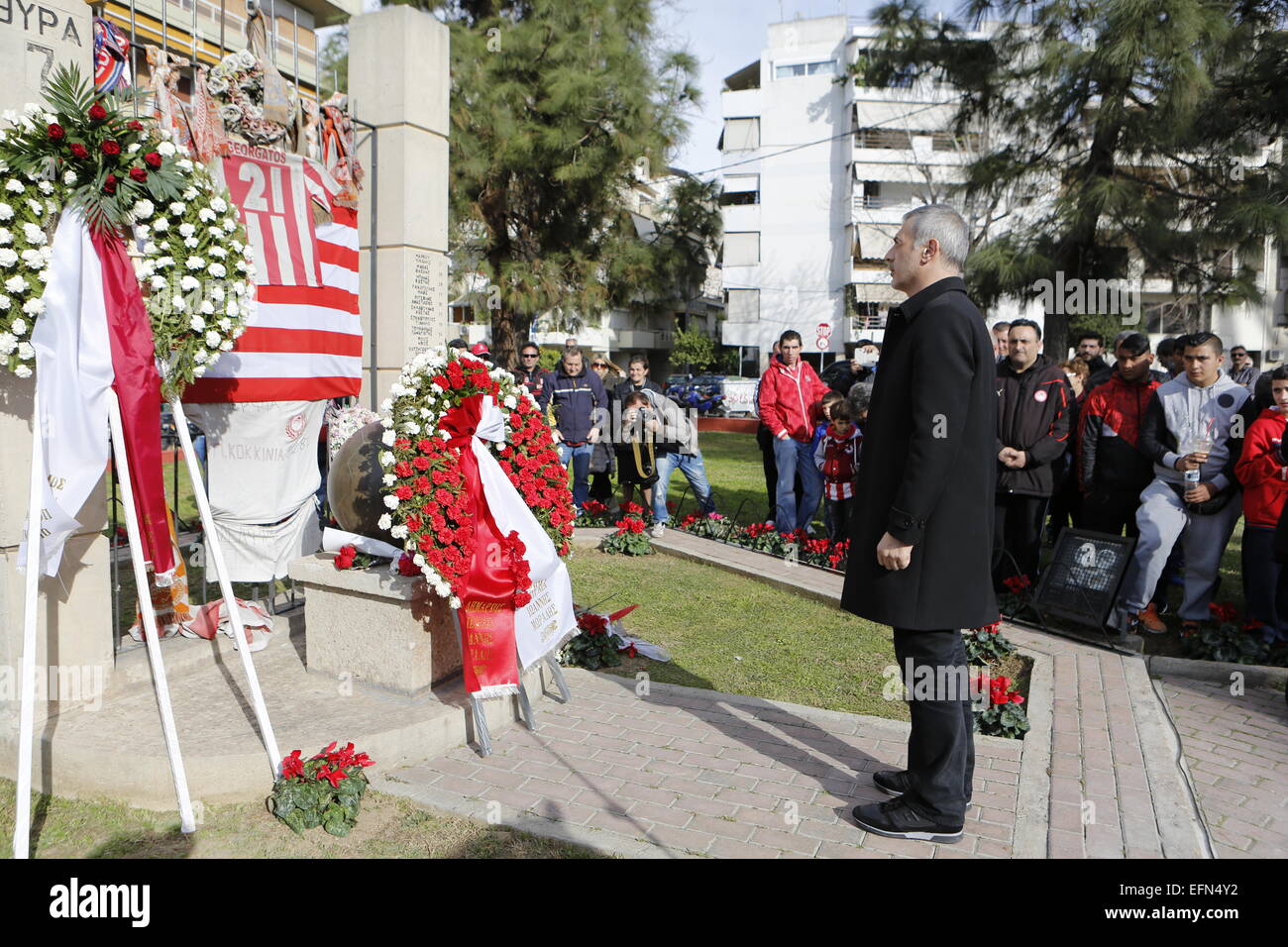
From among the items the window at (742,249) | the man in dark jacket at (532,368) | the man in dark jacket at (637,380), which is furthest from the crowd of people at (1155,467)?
the window at (742,249)

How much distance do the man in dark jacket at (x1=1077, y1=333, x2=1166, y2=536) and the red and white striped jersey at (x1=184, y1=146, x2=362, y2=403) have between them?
5.76 m

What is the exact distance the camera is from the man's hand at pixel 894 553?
11.5 feet

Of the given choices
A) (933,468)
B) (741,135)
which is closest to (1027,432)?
(933,468)

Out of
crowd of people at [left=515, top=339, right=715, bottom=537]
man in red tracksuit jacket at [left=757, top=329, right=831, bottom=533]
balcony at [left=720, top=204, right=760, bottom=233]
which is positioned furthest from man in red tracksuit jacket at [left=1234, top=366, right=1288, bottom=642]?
balcony at [left=720, top=204, right=760, bottom=233]

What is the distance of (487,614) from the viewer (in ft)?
14.9

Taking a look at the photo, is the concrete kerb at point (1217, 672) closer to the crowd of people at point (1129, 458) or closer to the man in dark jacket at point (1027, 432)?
the crowd of people at point (1129, 458)

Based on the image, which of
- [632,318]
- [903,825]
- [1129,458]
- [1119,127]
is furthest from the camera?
[632,318]

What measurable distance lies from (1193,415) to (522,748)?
17.0 feet

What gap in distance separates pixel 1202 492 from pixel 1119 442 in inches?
32.8

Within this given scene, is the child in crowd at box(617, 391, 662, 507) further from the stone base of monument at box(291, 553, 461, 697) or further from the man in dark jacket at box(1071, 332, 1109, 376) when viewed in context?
the stone base of monument at box(291, 553, 461, 697)

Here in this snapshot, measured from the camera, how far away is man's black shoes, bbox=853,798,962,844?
3646 mm

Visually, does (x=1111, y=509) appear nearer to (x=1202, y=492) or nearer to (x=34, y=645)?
(x=1202, y=492)
